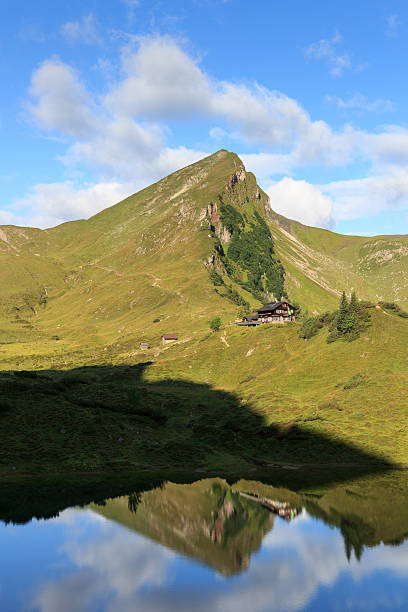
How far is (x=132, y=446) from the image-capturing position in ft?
274

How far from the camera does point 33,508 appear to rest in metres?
53.6

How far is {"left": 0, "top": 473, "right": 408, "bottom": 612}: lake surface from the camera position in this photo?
33969 mm

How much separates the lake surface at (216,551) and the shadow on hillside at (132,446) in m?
5.76

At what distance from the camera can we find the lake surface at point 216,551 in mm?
33969

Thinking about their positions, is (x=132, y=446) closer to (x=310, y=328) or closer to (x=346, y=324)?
(x=346, y=324)

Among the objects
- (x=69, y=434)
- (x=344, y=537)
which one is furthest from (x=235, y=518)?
(x=69, y=434)

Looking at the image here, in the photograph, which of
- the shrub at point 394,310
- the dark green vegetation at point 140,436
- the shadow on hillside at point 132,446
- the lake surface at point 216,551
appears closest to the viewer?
the lake surface at point 216,551

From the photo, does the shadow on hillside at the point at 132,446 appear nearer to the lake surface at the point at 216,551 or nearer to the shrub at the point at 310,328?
the lake surface at the point at 216,551

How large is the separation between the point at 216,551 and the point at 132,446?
42.0m

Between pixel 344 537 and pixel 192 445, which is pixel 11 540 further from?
pixel 192 445

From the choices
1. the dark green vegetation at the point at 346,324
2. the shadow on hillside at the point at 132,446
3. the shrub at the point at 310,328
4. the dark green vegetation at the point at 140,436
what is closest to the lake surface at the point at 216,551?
the shadow on hillside at the point at 132,446

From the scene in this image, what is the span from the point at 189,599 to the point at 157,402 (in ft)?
272

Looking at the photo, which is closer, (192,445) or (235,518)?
(235,518)

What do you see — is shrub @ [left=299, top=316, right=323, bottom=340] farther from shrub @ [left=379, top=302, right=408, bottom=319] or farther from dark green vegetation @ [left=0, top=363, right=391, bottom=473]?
dark green vegetation @ [left=0, top=363, right=391, bottom=473]
